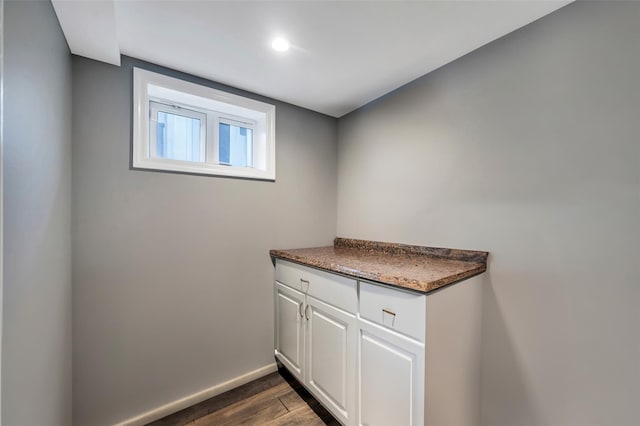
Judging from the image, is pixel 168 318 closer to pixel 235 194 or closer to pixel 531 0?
pixel 235 194

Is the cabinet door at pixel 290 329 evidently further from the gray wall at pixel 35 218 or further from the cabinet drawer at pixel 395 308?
the gray wall at pixel 35 218

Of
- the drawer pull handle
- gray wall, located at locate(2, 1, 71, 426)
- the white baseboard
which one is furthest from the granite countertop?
gray wall, located at locate(2, 1, 71, 426)

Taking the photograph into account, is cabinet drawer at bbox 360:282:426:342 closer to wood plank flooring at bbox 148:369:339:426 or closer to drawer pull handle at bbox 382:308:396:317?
drawer pull handle at bbox 382:308:396:317

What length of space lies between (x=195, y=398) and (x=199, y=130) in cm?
181

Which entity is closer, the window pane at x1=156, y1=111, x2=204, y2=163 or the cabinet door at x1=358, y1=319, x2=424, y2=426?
the cabinet door at x1=358, y1=319, x2=424, y2=426

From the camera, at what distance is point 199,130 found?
1838 millimetres

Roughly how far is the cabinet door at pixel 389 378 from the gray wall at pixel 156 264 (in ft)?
3.14

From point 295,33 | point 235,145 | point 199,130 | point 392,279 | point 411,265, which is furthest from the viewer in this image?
point 235,145

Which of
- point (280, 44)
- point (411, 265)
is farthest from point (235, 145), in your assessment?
point (411, 265)

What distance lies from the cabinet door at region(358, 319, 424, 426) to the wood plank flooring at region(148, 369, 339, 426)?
450 mm

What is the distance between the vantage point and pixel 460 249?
1.52 meters

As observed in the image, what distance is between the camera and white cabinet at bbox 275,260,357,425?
4.52 ft

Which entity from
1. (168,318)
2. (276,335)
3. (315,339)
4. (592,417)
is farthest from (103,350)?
(592,417)

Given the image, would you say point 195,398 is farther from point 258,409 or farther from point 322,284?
point 322,284
